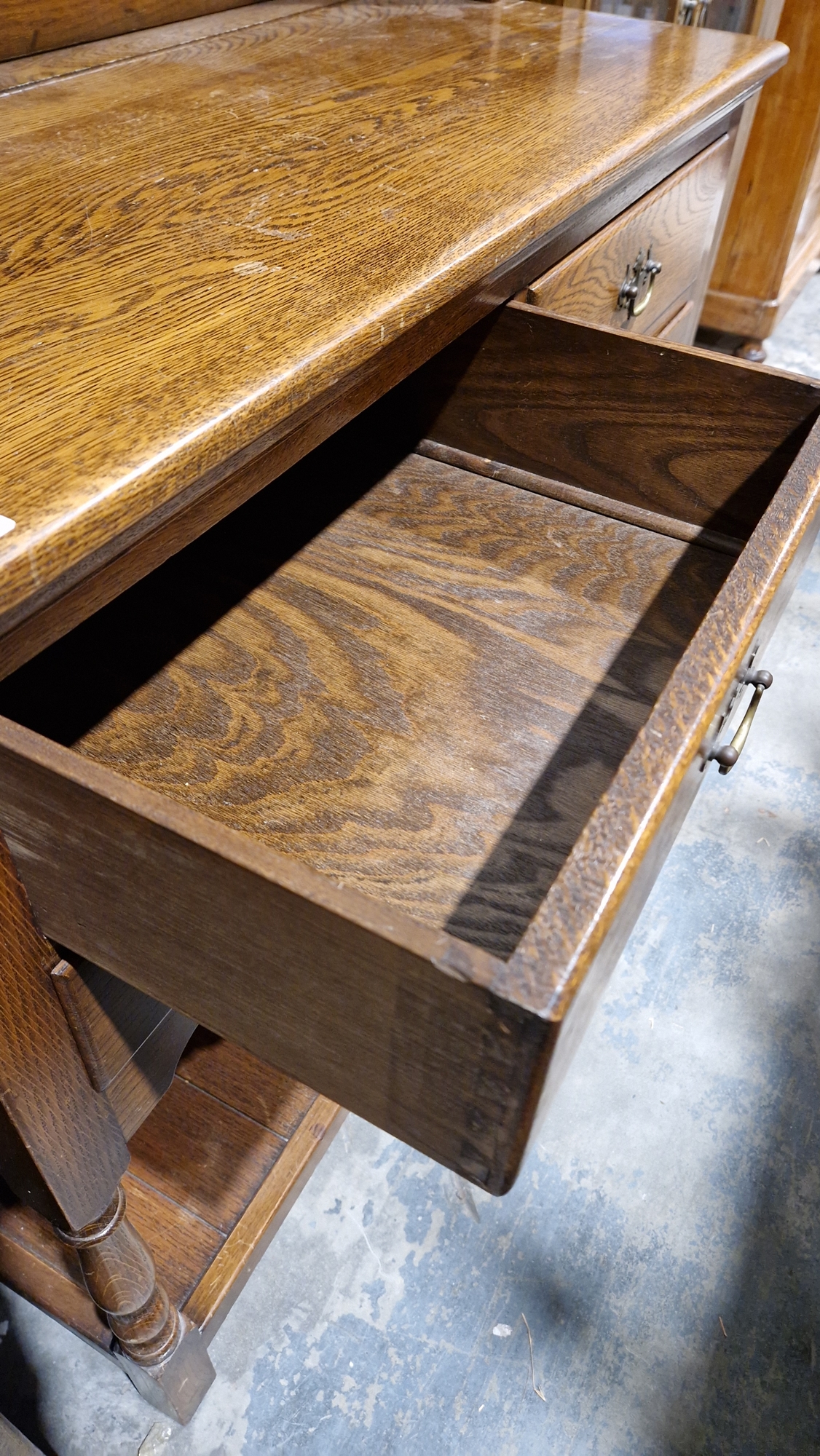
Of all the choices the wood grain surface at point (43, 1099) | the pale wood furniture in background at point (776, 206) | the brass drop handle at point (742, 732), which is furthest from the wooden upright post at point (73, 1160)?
the pale wood furniture in background at point (776, 206)

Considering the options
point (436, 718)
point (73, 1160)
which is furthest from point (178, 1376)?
point (436, 718)

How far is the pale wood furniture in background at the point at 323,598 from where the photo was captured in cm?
35

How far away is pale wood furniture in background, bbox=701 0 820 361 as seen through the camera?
171 cm

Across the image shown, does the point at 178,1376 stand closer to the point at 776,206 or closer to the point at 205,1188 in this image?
the point at 205,1188

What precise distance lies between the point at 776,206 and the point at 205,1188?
6.14 feet

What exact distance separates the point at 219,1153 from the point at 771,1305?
467 mm

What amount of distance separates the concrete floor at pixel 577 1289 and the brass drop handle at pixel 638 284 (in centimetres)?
64

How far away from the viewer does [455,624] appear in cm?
66

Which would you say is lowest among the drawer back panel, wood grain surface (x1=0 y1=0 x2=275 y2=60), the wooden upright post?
the wooden upright post

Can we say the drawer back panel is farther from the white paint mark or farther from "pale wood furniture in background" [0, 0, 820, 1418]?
the white paint mark

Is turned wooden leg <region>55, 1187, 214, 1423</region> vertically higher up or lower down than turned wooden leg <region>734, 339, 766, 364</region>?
lower down

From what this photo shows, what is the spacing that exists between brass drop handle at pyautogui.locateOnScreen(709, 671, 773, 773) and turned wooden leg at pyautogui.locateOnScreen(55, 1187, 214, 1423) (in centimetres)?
44

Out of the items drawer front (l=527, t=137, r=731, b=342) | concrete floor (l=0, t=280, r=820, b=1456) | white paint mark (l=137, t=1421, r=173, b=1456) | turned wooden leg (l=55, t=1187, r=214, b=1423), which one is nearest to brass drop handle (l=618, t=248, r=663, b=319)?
drawer front (l=527, t=137, r=731, b=342)

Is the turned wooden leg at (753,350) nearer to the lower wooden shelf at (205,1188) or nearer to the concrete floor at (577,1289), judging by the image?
the concrete floor at (577,1289)
